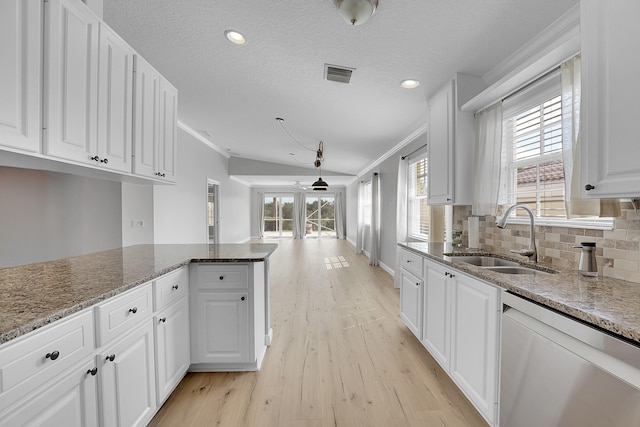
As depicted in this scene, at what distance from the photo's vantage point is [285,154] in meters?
6.46

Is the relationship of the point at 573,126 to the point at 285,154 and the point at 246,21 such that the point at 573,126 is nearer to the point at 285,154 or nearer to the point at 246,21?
the point at 246,21

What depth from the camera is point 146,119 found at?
191 centimetres

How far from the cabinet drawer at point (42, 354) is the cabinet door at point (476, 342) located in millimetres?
1891

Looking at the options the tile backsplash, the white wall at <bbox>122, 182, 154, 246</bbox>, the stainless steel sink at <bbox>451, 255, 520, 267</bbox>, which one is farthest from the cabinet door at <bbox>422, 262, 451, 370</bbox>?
the white wall at <bbox>122, 182, 154, 246</bbox>

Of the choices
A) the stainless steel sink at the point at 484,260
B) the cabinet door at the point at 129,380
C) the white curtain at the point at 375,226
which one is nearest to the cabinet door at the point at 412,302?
the stainless steel sink at the point at 484,260

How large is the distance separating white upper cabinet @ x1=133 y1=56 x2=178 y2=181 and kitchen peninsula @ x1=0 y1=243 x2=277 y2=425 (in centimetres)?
71

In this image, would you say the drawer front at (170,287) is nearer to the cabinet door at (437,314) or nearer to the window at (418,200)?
the cabinet door at (437,314)

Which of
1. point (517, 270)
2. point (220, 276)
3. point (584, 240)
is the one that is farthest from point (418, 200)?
point (220, 276)

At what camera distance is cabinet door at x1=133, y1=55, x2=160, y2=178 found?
1805 mm

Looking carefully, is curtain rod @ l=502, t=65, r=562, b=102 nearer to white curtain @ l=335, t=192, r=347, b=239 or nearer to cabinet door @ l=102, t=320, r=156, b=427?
cabinet door @ l=102, t=320, r=156, b=427

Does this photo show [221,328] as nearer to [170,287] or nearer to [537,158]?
[170,287]

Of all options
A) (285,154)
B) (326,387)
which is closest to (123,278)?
(326,387)

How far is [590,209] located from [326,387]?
76.1 inches

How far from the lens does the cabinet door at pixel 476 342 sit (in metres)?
1.37
